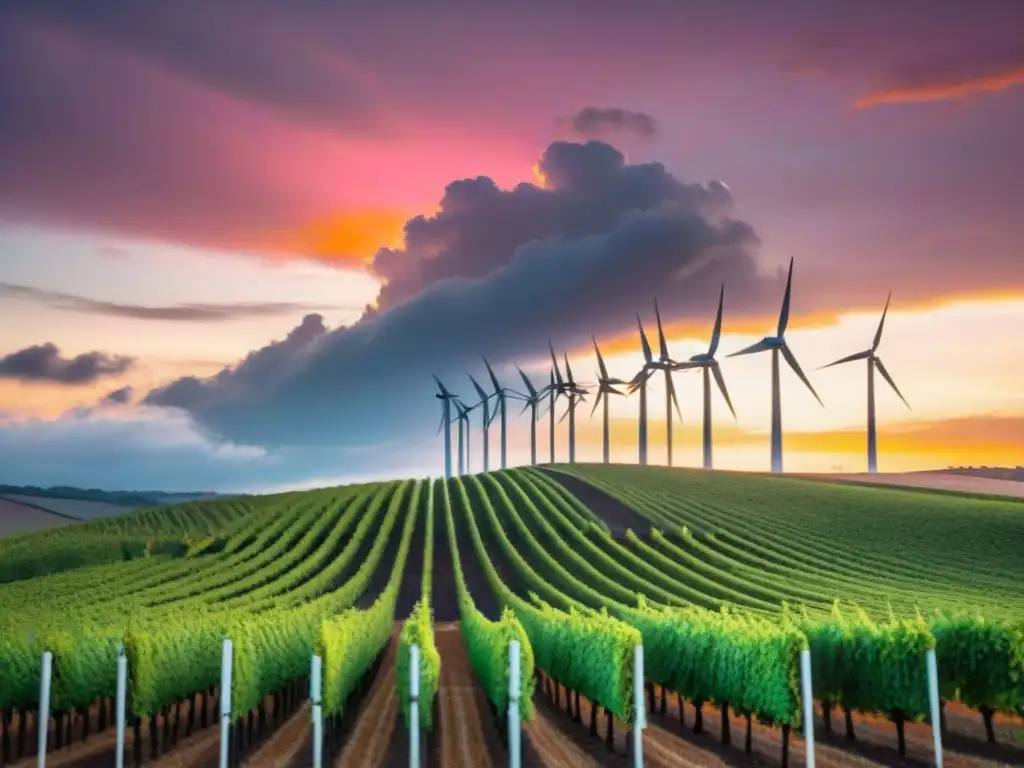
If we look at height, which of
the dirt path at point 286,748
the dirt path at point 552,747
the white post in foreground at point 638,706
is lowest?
the dirt path at point 286,748

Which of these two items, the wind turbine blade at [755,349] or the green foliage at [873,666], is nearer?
the green foliage at [873,666]

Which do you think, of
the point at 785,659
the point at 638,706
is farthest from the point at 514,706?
the point at 785,659

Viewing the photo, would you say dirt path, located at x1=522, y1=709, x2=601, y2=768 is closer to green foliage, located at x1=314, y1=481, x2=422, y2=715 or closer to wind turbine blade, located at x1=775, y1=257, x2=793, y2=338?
green foliage, located at x1=314, y1=481, x2=422, y2=715

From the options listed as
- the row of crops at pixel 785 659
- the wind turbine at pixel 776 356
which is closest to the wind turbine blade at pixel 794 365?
the wind turbine at pixel 776 356

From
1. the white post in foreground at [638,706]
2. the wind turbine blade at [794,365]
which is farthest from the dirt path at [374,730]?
the wind turbine blade at [794,365]

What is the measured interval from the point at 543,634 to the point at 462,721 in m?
5.47

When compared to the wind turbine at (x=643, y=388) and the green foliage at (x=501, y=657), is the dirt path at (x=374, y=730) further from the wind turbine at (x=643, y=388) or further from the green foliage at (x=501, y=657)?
the wind turbine at (x=643, y=388)

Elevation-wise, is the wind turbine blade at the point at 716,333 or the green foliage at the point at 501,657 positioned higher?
the wind turbine blade at the point at 716,333

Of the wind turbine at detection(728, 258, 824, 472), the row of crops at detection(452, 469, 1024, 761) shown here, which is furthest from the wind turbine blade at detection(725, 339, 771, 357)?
the row of crops at detection(452, 469, 1024, 761)

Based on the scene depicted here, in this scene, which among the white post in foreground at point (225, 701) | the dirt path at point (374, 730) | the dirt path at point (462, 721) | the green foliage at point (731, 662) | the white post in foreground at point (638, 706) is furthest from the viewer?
the dirt path at point (462, 721)

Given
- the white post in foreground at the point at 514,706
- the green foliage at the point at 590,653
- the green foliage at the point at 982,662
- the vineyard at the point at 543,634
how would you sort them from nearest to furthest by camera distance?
the white post in foreground at the point at 514,706 → the green foliage at the point at 590,653 → the vineyard at the point at 543,634 → the green foliage at the point at 982,662

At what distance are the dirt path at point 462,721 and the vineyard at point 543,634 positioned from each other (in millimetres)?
190

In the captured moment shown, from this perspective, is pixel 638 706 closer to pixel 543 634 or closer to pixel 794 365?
pixel 543 634

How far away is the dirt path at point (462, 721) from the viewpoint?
101 ft
